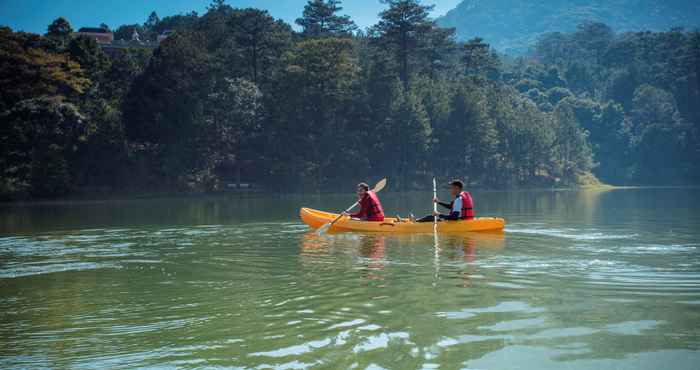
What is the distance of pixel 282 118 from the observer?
49188mm

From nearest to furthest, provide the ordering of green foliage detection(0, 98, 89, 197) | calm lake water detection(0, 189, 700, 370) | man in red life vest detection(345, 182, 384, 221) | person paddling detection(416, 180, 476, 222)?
1. calm lake water detection(0, 189, 700, 370)
2. person paddling detection(416, 180, 476, 222)
3. man in red life vest detection(345, 182, 384, 221)
4. green foliage detection(0, 98, 89, 197)

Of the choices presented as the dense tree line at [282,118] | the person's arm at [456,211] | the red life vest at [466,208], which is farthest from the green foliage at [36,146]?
the red life vest at [466,208]

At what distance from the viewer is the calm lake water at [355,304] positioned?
6.06 metres

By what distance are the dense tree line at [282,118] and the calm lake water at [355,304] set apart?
92.8 ft

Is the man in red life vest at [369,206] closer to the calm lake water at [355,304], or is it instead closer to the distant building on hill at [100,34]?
the calm lake water at [355,304]

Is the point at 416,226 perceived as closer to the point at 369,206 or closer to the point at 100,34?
the point at 369,206

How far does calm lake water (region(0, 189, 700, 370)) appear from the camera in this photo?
6062mm

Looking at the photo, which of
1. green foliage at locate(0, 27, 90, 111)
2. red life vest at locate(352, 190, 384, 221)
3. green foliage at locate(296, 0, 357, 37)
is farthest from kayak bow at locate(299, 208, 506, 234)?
green foliage at locate(296, 0, 357, 37)

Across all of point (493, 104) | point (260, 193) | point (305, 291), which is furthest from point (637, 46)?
point (305, 291)

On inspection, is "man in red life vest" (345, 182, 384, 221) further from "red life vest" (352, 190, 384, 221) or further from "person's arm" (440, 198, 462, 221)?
"person's arm" (440, 198, 462, 221)

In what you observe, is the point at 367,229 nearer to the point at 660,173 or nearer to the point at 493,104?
the point at 493,104

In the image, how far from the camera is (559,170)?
2773 inches

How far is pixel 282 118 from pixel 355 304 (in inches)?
1647

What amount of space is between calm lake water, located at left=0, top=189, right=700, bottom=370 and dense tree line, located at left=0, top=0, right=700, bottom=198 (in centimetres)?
2829
